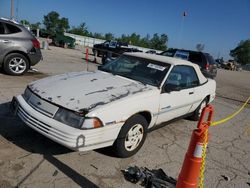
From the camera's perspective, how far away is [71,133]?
11.3ft

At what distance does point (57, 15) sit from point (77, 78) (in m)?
87.1

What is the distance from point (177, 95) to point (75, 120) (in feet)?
7.00

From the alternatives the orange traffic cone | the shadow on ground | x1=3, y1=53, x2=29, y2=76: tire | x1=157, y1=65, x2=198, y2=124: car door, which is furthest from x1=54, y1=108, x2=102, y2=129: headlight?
x1=3, y1=53, x2=29, y2=76: tire

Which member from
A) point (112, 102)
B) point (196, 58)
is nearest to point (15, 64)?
point (112, 102)

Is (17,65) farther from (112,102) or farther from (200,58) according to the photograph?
(200,58)

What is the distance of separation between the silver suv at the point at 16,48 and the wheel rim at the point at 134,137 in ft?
19.1

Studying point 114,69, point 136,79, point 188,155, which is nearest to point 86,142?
point 188,155

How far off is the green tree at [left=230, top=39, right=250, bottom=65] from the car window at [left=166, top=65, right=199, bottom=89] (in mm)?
115774

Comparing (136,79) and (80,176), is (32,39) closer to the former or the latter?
(136,79)

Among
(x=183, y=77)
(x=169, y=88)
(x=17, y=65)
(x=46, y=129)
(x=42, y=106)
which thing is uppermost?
(x=183, y=77)

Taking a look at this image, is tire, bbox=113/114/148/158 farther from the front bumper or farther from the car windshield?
the car windshield

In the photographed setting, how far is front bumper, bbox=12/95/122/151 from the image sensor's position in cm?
344

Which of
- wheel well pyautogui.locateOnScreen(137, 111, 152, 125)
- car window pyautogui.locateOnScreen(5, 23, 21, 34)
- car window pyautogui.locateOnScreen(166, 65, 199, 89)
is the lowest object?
wheel well pyautogui.locateOnScreen(137, 111, 152, 125)

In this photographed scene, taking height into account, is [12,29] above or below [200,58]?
above
